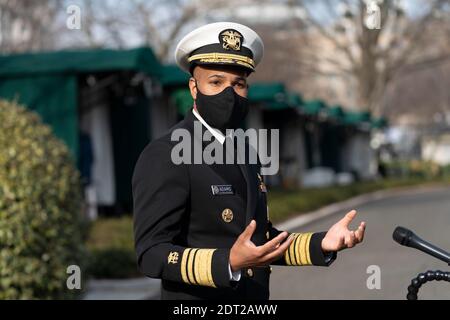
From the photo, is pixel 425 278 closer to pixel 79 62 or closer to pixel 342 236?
pixel 342 236

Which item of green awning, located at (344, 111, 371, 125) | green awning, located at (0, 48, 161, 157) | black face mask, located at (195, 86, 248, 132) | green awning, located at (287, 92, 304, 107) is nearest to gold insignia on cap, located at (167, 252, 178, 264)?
black face mask, located at (195, 86, 248, 132)

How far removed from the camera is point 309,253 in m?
3.08

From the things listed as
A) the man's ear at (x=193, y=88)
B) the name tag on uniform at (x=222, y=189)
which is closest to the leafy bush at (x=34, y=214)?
the man's ear at (x=193, y=88)

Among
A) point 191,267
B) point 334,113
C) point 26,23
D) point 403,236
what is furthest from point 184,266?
point 334,113

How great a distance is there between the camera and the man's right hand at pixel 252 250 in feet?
7.98

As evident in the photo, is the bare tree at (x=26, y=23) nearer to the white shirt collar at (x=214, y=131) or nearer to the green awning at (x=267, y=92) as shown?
the green awning at (x=267, y=92)

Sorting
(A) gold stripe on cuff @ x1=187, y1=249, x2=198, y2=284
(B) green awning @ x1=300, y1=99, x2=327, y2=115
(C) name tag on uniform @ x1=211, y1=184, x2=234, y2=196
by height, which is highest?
(B) green awning @ x1=300, y1=99, x2=327, y2=115

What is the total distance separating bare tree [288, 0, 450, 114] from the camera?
150ft

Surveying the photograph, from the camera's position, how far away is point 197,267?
2.67 m

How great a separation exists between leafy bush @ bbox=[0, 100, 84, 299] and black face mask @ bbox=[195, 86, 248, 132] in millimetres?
3875

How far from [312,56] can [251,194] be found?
47.2m

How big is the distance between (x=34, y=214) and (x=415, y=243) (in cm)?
466

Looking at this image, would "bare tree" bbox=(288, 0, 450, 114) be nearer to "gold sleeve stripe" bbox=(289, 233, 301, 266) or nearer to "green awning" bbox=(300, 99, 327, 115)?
"green awning" bbox=(300, 99, 327, 115)
